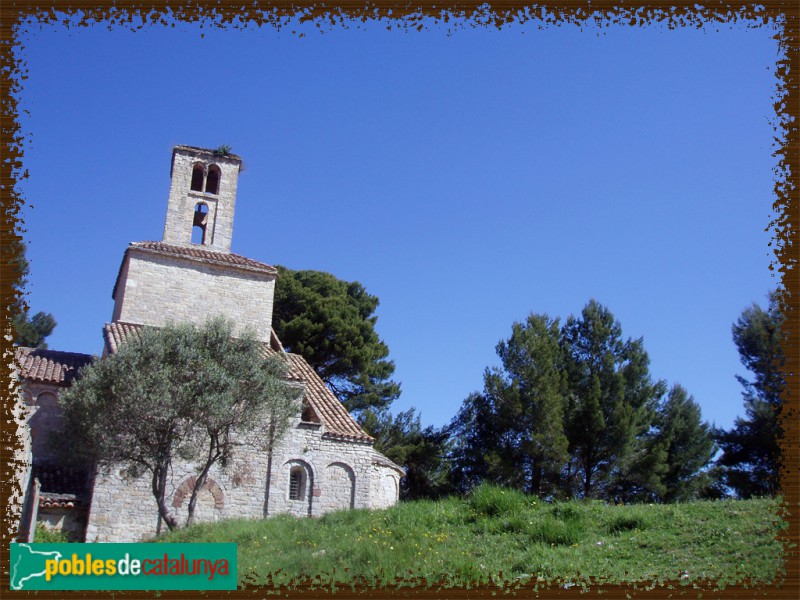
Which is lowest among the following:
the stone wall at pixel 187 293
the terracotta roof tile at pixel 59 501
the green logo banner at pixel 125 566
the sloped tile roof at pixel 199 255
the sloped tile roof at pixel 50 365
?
the green logo banner at pixel 125 566

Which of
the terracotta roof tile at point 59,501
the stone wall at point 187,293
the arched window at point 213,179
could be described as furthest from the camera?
the arched window at point 213,179

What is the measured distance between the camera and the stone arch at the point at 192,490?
1891 centimetres

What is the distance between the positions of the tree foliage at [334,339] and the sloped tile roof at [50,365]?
13.0 metres

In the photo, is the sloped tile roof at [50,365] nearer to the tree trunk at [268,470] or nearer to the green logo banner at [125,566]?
the tree trunk at [268,470]

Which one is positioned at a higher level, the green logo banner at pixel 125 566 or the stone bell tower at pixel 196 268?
the stone bell tower at pixel 196 268

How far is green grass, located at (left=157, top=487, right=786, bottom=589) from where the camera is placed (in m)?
8.70

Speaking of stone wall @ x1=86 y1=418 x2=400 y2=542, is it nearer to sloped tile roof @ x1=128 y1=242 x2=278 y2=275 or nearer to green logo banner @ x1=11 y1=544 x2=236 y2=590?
sloped tile roof @ x1=128 y1=242 x2=278 y2=275

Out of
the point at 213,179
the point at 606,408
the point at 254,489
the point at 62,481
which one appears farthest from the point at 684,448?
the point at 62,481

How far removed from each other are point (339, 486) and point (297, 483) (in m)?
1.28

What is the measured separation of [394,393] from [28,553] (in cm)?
3045

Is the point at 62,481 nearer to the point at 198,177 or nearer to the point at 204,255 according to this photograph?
the point at 204,255

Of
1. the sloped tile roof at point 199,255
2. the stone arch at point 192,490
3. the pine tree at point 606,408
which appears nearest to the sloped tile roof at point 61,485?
the stone arch at point 192,490

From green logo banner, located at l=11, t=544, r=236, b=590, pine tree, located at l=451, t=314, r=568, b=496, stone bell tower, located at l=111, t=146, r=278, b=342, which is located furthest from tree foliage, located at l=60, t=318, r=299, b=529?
pine tree, located at l=451, t=314, r=568, b=496

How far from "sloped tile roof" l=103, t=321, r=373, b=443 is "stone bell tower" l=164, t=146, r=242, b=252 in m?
4.60
